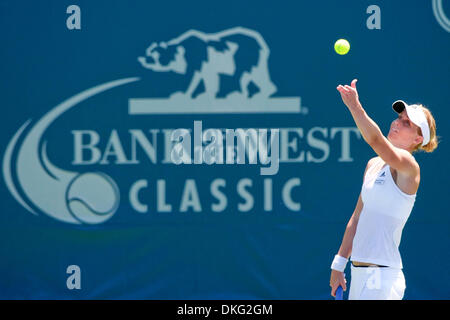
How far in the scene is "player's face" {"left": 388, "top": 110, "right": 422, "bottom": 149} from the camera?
3666 millimetres

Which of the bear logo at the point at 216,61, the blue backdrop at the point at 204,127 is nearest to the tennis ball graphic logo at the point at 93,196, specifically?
the blue backdrop at the point at 204,127

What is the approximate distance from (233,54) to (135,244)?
1412 millimetres

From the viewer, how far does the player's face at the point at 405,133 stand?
3.67 m

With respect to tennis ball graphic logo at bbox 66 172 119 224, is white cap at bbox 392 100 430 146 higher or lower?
higher

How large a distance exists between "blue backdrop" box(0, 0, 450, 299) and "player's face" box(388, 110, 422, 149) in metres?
1.64

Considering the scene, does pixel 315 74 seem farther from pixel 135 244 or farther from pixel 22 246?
pixel 22 246

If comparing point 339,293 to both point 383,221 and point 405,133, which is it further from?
point 405,133

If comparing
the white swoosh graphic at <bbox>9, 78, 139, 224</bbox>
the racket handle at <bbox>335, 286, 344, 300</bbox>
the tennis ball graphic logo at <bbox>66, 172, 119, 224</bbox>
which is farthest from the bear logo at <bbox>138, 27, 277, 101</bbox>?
the racket handle at <bbox>335, 286, 344, 300</bbox>

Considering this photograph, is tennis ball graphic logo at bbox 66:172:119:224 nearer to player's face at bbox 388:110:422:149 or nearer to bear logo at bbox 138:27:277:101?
bear logo at bbox 138:27:277:101

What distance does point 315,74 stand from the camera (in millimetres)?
5355

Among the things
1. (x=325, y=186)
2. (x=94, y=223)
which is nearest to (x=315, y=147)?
(x=325, y=186)

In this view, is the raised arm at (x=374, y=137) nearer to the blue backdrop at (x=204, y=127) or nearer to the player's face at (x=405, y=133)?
the player's face at (x=405, y=133)

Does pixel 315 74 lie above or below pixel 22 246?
above
